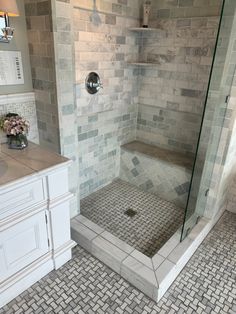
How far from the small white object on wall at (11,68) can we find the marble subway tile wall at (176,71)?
1473mm

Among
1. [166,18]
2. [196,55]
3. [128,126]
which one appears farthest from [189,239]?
[166,18]

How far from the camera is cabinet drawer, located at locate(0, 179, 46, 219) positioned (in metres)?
1.32

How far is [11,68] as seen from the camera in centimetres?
170

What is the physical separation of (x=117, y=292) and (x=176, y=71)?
212 centimetres

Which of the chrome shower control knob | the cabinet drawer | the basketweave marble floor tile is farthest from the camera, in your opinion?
the chrome shower control knob

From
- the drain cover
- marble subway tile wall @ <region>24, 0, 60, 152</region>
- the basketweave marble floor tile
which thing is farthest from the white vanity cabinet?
the drain cover

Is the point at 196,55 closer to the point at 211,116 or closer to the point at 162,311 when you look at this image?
the point at 211,116

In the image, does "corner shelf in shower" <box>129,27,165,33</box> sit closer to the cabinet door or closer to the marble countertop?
the marble countertop

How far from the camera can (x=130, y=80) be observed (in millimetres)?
2715

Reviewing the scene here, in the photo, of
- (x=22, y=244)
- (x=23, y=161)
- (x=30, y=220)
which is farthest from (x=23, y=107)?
(x=22, y=244)

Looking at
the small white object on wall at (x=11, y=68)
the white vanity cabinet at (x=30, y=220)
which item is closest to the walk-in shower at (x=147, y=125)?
the white vanity cabinet at (x=30, y=220)

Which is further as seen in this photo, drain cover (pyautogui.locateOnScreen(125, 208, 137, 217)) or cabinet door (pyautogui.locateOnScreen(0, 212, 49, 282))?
drain cover (pyautogui.locateOnScreen(125, 208, 137, 217))

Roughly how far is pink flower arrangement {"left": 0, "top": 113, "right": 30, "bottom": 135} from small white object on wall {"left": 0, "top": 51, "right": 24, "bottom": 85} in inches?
10.1

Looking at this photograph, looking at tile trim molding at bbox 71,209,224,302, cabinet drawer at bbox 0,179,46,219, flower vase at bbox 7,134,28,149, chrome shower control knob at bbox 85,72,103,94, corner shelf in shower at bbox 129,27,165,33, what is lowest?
tile trim molding at bbox 71,209,224,302
